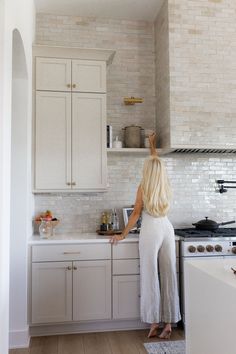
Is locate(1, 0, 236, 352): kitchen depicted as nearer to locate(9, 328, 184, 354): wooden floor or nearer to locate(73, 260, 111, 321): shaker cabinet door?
locate(73, 260, 111, 321): shaker cabinet door

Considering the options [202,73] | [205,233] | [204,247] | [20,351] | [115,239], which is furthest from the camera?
[202,73]

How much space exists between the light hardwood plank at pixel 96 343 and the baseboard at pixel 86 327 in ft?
0.24

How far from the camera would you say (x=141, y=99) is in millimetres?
3867

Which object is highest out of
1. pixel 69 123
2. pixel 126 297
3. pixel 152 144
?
pixel 69 123

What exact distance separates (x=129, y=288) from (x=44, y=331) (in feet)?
2.89

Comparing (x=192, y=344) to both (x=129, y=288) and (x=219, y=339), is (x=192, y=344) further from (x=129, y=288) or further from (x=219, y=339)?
(x=129, y=288)

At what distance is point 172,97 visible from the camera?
11.4ft

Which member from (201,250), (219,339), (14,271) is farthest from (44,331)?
(219,339)

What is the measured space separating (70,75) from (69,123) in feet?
1.68

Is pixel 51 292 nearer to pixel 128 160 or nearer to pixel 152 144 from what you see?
pixel 128 160

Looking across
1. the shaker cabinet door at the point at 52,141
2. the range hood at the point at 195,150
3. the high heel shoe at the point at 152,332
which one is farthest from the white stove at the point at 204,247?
the shaker cabinet door at the point at 52,141

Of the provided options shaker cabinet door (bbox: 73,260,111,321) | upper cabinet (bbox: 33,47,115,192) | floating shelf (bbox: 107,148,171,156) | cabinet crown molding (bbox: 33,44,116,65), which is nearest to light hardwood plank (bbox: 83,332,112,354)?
shaker cabinet door (bbox: 73,260,111,321)

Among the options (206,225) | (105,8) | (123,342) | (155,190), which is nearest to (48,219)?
(155,190)

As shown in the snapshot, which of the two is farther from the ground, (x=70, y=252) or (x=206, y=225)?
(x=206, y=225)
